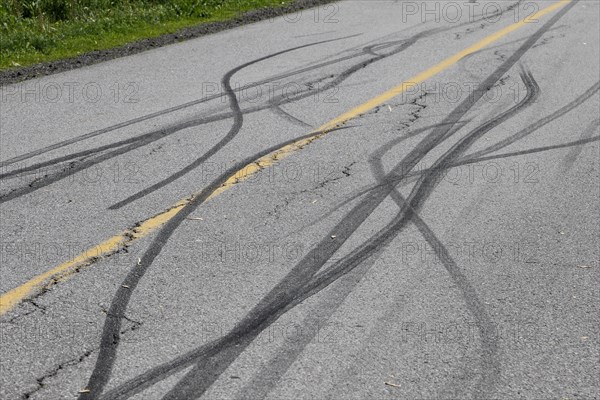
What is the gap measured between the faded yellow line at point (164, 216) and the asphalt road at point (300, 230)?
0.07 feet

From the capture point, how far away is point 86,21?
12008 millimetres

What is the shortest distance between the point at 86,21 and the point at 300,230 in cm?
718

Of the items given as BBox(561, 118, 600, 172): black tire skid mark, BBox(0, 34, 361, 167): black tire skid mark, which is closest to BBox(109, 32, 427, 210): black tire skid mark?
BBox(0, 34, 361, 167): black tire skid mark

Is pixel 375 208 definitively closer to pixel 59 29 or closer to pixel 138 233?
pixel 138 233

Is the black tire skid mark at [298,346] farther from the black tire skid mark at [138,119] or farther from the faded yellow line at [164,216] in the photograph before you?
the black tire skid mark at [138,119]

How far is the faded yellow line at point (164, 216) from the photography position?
16.1ft

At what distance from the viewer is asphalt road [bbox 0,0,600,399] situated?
4.29 meters

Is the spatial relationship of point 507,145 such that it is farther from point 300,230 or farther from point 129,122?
point 129,122

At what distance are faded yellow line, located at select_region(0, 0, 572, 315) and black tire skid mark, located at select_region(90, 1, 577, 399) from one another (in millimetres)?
118

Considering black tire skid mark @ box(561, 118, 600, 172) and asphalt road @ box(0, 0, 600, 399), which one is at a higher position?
asphalt road @ box(0, 0, 600, 399)

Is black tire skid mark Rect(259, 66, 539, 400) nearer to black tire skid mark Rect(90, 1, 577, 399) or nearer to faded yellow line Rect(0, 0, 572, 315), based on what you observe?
black tire skid mark Rect(90, 1, 577, 399)

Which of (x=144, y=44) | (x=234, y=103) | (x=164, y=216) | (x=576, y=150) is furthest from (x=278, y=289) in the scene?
(x=144, y=44)

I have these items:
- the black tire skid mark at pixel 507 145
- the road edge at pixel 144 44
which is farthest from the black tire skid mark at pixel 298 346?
the road edge at pixel 144 44

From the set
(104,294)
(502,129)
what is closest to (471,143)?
(502,129)
